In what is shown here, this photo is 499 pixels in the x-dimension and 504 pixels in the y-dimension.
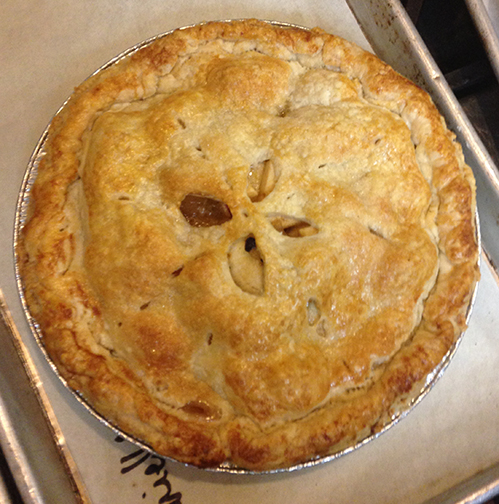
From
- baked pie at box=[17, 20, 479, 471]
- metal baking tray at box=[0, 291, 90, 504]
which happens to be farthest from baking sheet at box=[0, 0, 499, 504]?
baked pie at box=[17, 20, 479, 471]

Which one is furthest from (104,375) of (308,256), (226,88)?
(226,88)

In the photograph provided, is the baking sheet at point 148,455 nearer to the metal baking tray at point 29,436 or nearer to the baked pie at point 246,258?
the metal baking tray at point 29,436

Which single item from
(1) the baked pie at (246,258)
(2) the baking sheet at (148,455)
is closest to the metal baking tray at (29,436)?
(2) the baking sheet at (148,455)

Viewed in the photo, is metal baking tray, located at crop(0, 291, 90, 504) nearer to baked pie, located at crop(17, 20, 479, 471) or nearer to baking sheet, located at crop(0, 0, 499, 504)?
baking sheet, located at crop(0, 0, 499, 504)

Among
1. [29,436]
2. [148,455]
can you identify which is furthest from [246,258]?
[29,436]

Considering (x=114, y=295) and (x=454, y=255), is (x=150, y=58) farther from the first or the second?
(x=454, y=255)

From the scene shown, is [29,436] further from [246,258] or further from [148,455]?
[246,258]
